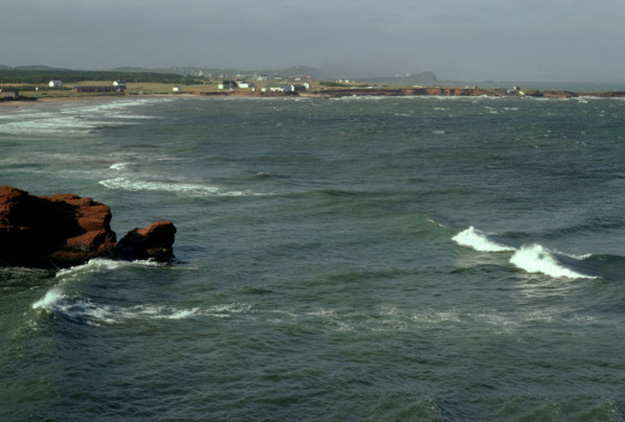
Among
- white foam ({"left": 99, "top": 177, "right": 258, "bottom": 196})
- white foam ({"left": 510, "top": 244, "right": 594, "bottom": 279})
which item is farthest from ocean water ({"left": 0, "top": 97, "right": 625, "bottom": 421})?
white foam ({"left": 99, "top": 177, "right": 258, "bottom": 196})

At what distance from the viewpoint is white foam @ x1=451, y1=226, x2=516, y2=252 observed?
156 ft

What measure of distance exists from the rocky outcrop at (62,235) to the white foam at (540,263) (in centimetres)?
2116

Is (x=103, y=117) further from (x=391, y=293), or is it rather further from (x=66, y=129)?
(x=391, y=293)

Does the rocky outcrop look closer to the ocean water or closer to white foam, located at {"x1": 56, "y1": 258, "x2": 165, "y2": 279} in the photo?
white foam, located at {"x1": 56, "y1": 258, "x2": 165, "y2": 279}

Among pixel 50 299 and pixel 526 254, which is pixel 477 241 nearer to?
pixel 526 254

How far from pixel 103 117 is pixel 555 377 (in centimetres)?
15074

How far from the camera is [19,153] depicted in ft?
308

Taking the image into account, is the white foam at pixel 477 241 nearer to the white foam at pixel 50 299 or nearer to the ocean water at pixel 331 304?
the ocean water at pixel 331 304

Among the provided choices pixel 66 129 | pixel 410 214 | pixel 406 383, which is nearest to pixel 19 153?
pixel 66 129

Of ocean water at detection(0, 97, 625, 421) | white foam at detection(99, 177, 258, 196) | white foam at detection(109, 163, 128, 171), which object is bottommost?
ocean water at detection(0, 97, 625, 421)

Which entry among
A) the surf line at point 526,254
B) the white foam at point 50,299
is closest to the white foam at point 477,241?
the surf line at point 526,254

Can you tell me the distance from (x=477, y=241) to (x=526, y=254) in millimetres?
4427

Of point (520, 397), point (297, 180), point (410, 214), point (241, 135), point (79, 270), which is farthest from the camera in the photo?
point (241, 135)

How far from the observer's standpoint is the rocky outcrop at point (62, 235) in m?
41.3
